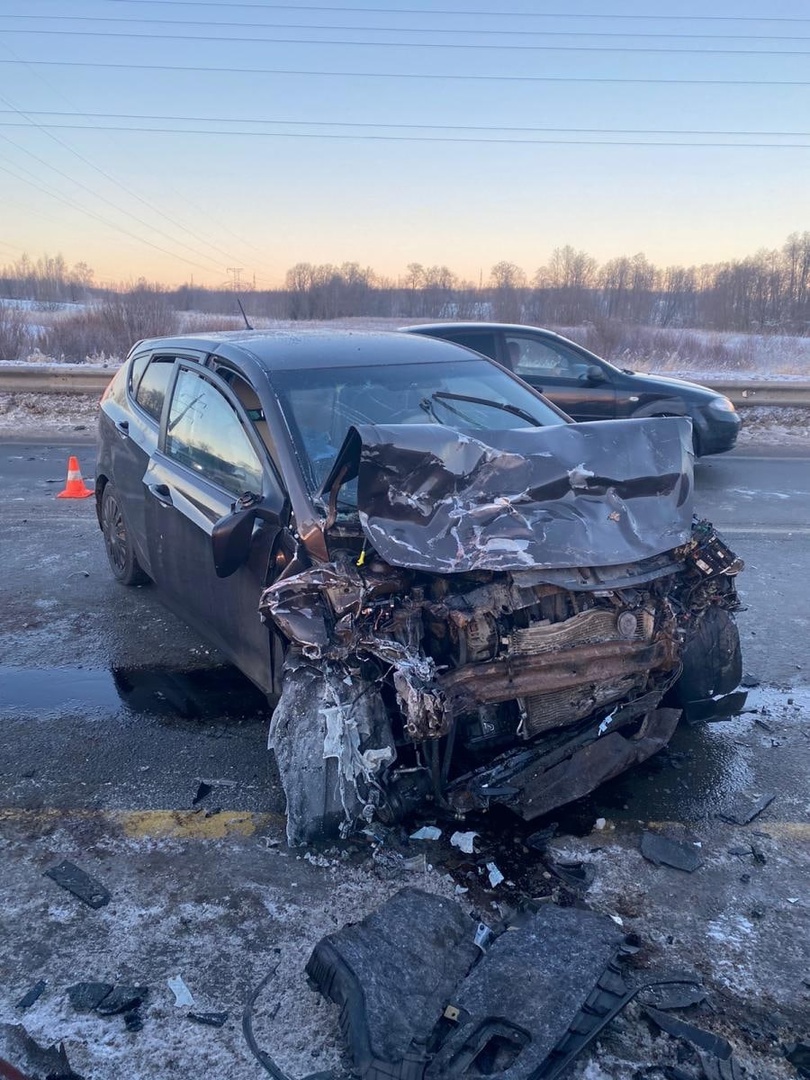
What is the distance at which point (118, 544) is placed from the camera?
20.1ft

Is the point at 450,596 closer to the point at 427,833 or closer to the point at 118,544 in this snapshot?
the point at 427,833

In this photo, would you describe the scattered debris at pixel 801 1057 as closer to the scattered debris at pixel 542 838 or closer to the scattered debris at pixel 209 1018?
the scattered debris at pixel 542 838

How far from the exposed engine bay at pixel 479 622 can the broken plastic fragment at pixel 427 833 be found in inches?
5.4

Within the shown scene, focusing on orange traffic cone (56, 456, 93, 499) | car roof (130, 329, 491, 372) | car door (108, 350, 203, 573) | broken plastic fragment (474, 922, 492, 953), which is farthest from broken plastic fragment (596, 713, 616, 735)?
orange traffic cone (56, 456, 93, 499)

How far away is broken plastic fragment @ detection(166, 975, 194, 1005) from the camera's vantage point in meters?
2.52

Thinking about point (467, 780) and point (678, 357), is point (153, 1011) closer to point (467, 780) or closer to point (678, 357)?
point (467, 780)

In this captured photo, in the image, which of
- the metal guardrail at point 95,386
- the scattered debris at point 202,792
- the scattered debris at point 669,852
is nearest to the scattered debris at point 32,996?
the scattered debris at point 202,792

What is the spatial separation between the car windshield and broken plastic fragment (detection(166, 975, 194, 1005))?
1906 millimetres

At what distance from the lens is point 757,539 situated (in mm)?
7484

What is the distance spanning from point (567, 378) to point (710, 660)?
6392mm

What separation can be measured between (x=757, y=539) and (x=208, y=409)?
17.1ft

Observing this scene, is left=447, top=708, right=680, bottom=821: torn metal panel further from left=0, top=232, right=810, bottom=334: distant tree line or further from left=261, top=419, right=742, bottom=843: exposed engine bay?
left=0, top=232, right=810, bottom=334: distant tree line

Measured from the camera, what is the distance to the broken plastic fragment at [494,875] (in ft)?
10.0

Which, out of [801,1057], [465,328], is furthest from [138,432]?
[465,328]
